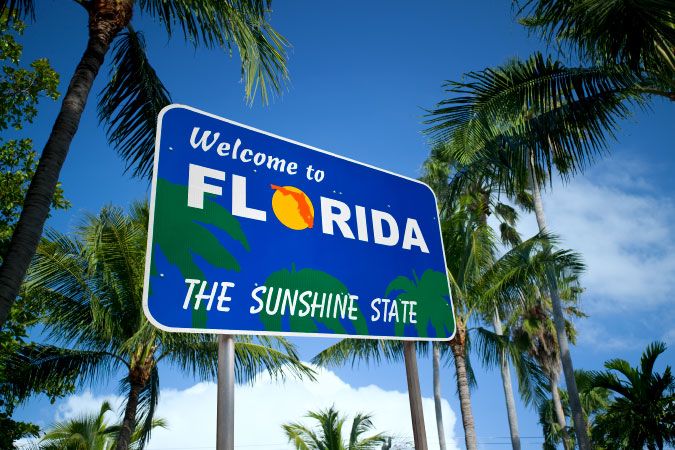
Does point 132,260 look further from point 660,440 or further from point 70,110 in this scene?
point 660,440

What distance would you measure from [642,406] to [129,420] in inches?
449

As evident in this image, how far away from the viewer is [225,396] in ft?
5.07

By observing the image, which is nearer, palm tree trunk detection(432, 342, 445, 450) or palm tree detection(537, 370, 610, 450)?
palm tree trunk detection(432, 342, 445, 450)

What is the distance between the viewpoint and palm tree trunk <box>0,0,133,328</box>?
381 centimetres

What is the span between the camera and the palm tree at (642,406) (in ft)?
35.6

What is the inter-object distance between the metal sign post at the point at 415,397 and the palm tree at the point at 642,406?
37.3ft

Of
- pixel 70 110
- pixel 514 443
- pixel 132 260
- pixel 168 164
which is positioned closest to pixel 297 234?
pixel 168 164

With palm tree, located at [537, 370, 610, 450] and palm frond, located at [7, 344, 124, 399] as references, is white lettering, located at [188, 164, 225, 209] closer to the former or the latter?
palm frond, located at [7, 344, 124, 399]

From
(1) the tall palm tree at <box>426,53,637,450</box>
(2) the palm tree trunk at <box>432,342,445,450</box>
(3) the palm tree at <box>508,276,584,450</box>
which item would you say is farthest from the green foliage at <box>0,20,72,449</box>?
(3) the palm tree at <box>508,276,584,450</box>

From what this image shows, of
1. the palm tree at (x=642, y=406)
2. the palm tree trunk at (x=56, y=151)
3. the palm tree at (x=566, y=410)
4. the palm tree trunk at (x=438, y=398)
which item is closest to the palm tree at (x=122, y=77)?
the palm tree trunk at (x=56, y=151)

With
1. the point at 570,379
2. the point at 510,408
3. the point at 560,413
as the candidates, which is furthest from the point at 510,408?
the point at 560,413

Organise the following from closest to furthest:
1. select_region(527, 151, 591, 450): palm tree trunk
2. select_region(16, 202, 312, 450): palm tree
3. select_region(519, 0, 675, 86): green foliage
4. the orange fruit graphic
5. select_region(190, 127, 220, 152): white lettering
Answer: select_region(190, 127, 220, 152): white lettering → the orange fruit graphic → select_region(519, 0, 675, 86): green foliage → select_region(16, 202, 312, 450): palm tree → select_region(527, 151, 591, 450): palm tree trunk

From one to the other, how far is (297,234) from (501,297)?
11321 mm

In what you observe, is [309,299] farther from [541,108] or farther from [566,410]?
[566,410]
